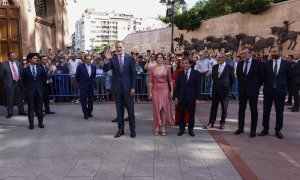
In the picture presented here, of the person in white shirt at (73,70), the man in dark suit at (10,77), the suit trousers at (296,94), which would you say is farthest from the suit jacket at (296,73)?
the man in dark suit at (10,77)

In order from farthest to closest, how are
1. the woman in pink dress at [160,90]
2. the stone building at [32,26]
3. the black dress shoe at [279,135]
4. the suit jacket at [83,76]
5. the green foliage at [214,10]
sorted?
the green foliage at [214,10] → the stone building at [32,26] → the suit jacket at [83,76] → the woman in pink dress at [160,90] → the black dress shoe at [279,135]

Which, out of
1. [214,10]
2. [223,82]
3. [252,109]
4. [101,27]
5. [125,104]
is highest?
[101,27]

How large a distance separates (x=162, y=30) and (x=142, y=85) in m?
29.9

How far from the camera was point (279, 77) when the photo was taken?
6.98m

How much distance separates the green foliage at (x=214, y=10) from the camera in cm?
2214

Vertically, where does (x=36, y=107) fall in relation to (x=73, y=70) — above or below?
below

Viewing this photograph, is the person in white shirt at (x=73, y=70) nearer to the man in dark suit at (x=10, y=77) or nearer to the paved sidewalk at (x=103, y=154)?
the man in dark suit at (x=10, y=77)

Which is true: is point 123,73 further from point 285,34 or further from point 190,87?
point 285,34

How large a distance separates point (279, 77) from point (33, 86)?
18.7 ft

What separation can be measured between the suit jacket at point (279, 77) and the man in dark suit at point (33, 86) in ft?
17.5

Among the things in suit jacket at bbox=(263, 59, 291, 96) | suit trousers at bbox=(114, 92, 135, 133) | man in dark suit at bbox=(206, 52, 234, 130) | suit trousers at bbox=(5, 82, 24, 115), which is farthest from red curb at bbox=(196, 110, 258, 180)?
suit trousers at bbox=(5, 82, 24, 115)

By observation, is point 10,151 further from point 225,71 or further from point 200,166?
point 225,71

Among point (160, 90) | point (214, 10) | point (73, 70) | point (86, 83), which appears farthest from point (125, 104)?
point (214, 10)

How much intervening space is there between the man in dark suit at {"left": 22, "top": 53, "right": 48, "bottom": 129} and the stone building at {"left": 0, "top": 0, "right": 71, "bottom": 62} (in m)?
3.15
